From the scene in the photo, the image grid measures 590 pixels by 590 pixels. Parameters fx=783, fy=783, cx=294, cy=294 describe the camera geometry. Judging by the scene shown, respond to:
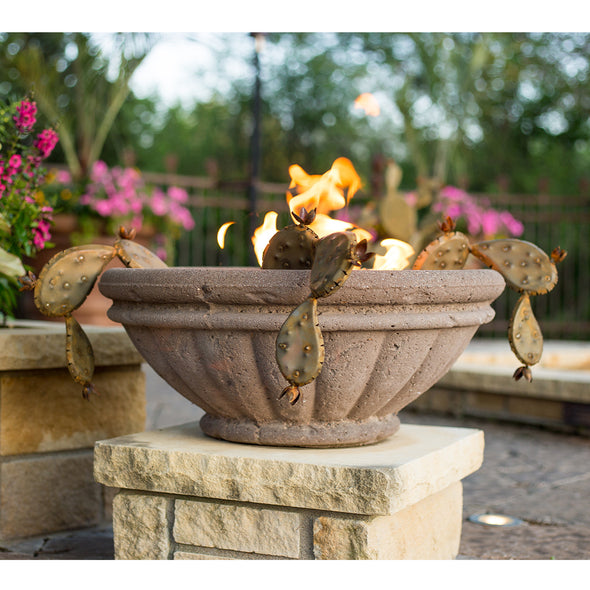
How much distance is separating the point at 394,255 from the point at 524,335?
1.42 ft

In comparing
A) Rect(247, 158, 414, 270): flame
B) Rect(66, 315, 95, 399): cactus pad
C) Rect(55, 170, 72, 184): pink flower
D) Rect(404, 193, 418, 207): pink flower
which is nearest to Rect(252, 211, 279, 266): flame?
Rect(247, 158, 414, 270): flame

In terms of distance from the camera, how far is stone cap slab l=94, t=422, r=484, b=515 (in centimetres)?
174

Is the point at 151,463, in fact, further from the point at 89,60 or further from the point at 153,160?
the point at 153,160

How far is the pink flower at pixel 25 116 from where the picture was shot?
2.41 meters

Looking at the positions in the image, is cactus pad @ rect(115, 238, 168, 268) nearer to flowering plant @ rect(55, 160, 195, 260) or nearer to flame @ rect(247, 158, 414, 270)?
flame @ rect(247, 158, 414, 270)

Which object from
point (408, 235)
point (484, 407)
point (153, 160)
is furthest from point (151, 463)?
point (153, 160)

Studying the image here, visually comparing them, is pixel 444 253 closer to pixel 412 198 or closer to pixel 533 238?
pixel 412 198

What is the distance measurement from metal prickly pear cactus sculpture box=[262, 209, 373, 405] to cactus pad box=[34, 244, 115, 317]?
0.63 metres

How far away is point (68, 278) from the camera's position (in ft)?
6.60

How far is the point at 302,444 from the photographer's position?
1.95 metres

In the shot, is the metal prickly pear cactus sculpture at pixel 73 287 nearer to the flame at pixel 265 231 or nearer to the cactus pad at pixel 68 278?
the cactus pad at pixel 68 278

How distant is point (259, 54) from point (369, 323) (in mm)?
5489

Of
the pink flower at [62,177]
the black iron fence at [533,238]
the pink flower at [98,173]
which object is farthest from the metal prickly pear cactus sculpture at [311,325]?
the black iron fence at [533,238]

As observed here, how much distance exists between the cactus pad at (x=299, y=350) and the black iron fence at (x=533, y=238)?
615 centimetres
